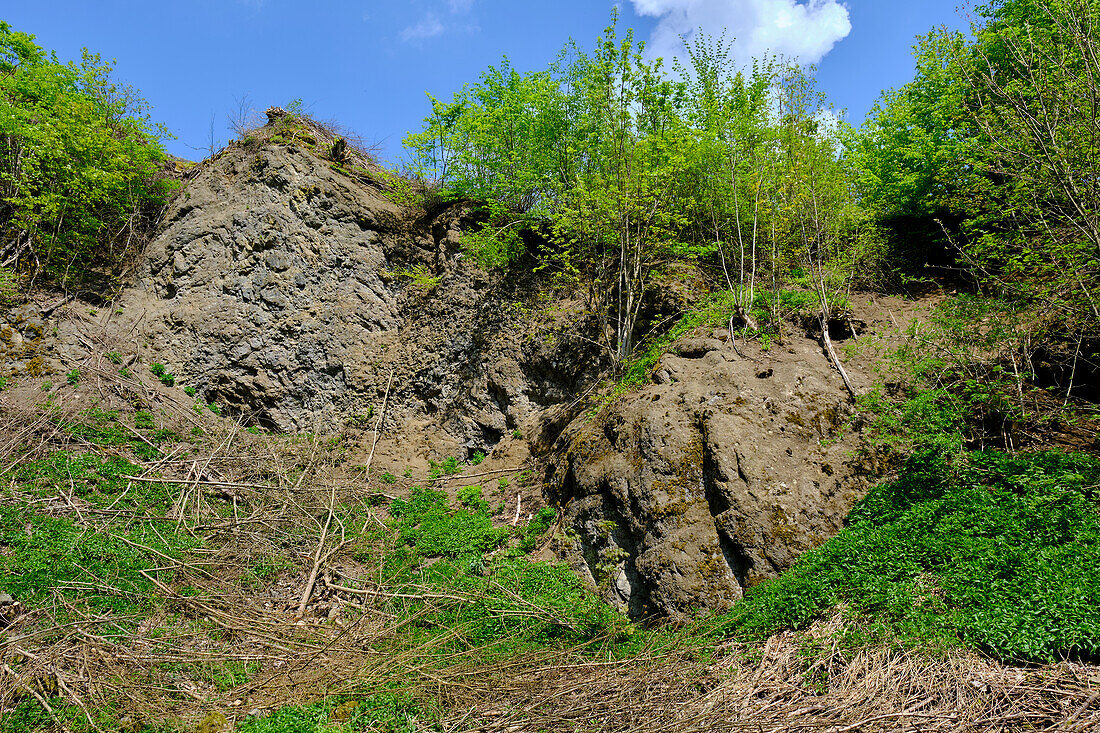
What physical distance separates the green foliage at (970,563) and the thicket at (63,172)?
16.9 meters

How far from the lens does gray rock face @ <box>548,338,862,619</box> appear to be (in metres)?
6.85

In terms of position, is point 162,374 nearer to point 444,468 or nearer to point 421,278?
point 421,278

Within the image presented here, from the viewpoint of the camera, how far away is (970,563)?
18.0 ft

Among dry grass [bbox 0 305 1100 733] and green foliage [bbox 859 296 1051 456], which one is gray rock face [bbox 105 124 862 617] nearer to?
green foliage [bbox 859 296 1051 456]

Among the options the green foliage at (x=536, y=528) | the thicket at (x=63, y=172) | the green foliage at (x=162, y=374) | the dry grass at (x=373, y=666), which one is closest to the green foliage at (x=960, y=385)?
the dry grass at (x=373, y=666)

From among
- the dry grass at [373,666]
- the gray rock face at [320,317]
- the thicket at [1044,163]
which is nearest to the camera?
the dry grass at [373,666]

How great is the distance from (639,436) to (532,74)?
10.5 meters

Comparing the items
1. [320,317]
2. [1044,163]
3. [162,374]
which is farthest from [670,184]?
[162,374]

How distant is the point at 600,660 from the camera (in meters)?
6.15

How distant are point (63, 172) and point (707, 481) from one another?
16394 millimetres

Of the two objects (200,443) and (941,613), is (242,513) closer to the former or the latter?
(200,443)

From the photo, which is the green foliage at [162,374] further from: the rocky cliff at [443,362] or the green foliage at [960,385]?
the green foliage at [960,385]

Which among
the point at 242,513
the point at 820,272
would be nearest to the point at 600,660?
the point at 242,513

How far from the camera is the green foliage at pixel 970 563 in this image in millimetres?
4758
